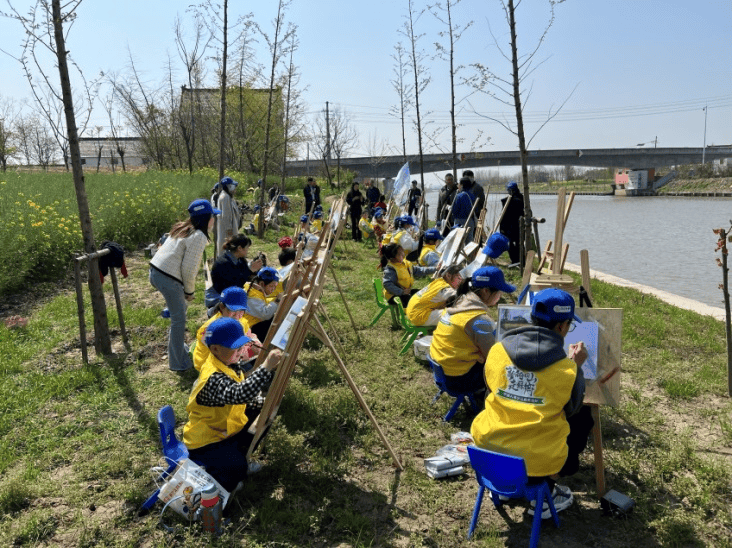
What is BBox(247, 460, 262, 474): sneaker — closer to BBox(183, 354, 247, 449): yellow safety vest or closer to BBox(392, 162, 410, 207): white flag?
BBox(183, 354, 247, 449): yellow safety vest

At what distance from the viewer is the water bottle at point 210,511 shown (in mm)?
3006

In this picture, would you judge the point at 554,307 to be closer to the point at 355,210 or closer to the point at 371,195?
the point at 355,210

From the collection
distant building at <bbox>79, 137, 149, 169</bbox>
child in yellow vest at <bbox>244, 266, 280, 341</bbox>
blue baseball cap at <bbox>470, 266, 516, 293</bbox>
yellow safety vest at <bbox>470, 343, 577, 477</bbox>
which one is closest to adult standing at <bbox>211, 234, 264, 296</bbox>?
child in yellow vest at <bbox>244, 266, 280, 341</bbox>

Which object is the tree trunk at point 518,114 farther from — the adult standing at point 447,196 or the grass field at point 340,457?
the grass field at point 340,457

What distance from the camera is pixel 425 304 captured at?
5613 mm

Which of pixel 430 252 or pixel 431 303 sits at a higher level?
pixel 430 252

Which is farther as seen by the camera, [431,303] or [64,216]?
[64,216]

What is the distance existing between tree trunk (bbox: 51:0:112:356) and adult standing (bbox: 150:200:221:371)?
91 cm

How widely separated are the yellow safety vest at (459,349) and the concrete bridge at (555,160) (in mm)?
39192

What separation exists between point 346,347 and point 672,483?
11.6 ft

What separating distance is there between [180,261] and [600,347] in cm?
368

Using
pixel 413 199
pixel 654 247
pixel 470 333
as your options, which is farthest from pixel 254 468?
pixel 654 247

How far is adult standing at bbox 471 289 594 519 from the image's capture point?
2.72 metres

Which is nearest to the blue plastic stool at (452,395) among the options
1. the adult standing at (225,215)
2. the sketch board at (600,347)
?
the sketch board at (600,347)
